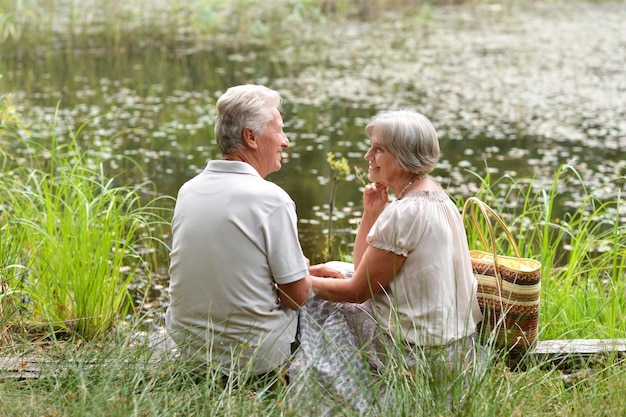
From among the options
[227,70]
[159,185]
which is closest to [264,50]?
[227,70]

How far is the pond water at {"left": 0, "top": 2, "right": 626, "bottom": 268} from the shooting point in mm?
6832

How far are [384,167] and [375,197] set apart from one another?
0.20 metres

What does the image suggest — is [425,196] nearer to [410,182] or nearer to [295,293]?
[410,182]

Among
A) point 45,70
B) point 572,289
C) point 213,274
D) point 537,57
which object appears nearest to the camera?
point 213,274

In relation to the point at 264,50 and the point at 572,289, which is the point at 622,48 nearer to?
the point at 264,50

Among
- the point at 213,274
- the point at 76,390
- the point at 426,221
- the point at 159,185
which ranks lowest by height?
the point at 159,185

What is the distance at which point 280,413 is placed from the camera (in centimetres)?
220

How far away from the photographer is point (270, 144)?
273 centimetres

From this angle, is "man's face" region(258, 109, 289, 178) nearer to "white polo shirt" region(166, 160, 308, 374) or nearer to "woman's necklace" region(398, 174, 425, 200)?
"white polo shirt" region(166, 160, 308, 374)

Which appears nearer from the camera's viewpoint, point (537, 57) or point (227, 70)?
point (227, 70)

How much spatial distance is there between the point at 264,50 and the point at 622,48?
5.05m

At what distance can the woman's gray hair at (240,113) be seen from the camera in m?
2.65

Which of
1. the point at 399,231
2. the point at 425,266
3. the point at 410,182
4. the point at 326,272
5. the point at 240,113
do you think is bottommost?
the point at 326,272

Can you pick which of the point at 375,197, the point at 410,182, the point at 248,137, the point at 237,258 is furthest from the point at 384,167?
the point at 237,258
